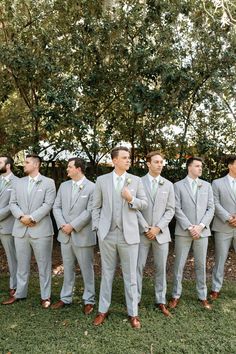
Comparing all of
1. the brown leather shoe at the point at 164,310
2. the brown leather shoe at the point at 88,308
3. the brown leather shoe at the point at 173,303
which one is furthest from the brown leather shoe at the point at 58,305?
the brown leather shoe at the point at 173,303

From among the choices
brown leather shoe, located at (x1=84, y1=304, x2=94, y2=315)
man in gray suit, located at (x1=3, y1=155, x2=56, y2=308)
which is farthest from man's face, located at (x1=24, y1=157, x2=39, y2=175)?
brown leather shoe, located at (x1=84, y1=304, x2=94, y2=315)

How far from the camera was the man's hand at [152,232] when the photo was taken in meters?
4.73

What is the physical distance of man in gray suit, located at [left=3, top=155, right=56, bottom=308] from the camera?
16.6 feet

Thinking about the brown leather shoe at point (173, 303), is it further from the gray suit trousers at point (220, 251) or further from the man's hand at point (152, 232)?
the man's hand at point (152, 232)

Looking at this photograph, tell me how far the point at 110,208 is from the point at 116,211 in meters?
0.08

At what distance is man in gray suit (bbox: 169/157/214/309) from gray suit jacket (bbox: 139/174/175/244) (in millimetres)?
227

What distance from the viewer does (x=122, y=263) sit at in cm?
461

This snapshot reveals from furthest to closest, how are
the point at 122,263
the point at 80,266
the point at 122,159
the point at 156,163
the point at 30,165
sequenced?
the point at 30,165, the point at 80,266, the point at 156,163, the point at 122,263, the point at 122,159

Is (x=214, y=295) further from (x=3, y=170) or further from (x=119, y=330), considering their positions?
(x=3, y=170)

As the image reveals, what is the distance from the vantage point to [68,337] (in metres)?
4.28

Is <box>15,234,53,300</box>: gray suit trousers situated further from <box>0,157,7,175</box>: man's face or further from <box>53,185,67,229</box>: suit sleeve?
<box>0,157,7,175</box>: man's face

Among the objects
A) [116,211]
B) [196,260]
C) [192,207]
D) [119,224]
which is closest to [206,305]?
[196,260]

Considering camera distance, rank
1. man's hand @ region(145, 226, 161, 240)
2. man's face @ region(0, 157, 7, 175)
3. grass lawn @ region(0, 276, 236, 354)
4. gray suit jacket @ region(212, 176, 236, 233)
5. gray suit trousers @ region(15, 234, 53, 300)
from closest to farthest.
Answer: grass lawn @ region(0, 276, 236, 354)
man's hand @ region(145, 226, 161, 240)
gray suit trousers @ region(15, 234, 53, 300)
gray suit jacket @ region(212, 176, 236, 233)
man's face @ region(0, 157, 7, 175)

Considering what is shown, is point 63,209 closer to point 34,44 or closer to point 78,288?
point 78,288
